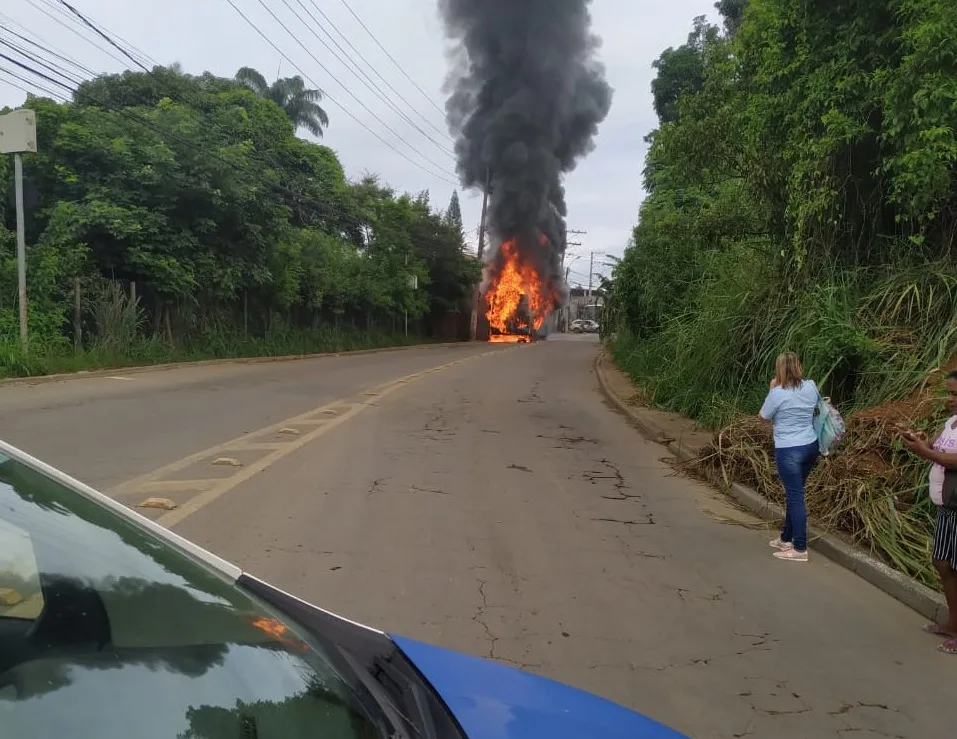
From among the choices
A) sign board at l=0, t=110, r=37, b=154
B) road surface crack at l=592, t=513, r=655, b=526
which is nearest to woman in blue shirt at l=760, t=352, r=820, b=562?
road surface crack at l=592, t=513, r=655, b=526

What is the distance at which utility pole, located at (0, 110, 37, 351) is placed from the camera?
16312 millimetres

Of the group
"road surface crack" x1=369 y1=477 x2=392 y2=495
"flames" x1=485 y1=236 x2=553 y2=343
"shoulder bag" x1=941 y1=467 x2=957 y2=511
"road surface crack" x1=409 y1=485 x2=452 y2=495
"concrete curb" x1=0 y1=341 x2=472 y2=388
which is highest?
"flames" x1=485 y1=236 x2=553 y2=343

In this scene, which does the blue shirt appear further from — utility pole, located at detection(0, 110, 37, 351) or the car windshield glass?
utility pole, located at detection(0, 110, 37, 351)

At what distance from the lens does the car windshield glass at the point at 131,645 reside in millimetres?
1427

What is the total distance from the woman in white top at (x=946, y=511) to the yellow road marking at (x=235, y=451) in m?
5.02

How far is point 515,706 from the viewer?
1916 mm

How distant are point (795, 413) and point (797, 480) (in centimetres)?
51

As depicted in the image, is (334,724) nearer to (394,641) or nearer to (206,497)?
(394,641)

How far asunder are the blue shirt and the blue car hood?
4371 millimetres

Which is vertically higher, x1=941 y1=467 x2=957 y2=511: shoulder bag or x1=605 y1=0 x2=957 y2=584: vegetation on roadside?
x1=605 y1=0 x2=957 y2=584: vegetation on roadside

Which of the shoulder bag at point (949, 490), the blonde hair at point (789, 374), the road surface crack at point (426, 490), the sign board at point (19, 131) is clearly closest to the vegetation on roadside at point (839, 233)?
the blonde hair at point (789, 374)

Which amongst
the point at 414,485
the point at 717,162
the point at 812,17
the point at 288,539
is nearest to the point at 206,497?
A: the point at 288,539

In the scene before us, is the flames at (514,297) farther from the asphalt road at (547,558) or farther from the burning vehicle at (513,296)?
the asphalt road at (547,558)

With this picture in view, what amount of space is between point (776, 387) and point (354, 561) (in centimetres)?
345
